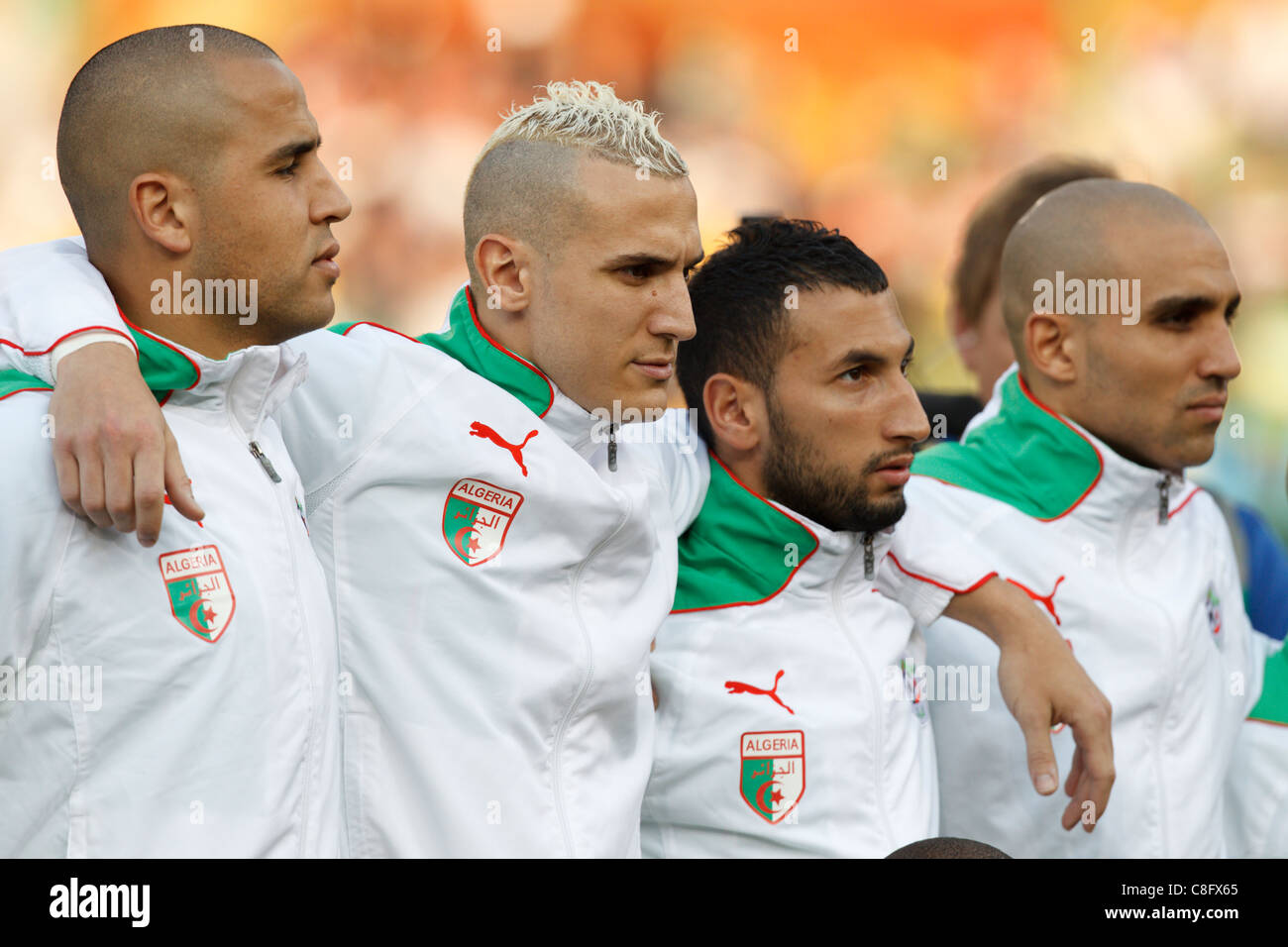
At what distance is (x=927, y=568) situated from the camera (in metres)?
2.54

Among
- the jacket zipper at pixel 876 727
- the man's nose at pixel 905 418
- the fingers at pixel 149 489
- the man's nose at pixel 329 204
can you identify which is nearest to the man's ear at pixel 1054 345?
the man's nose at pixel 905 418

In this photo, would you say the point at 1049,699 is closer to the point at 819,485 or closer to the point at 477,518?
the point at 819,485

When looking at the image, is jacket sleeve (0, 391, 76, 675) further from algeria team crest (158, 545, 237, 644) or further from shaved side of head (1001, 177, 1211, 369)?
shaved side of head (1001, 177, 1211, 369)

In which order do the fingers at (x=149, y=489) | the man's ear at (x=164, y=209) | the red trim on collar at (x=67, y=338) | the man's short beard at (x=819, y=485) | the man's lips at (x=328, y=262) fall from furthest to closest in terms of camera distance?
the man's short beard at (x=819, y=485)
the man's lips at (x=328, y=262)
the man's ear at (x=164, y=209)
the red trim on collar at (x=67, y=338)
the fingers at (x=149, y=489)

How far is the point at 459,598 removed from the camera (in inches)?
82.7

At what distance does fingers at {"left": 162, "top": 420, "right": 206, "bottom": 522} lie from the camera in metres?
1.63

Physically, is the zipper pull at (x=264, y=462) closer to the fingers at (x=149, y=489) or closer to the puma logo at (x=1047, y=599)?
the fingers at (x=149, y=489)

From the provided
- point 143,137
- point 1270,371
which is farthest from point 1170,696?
point 1270,371

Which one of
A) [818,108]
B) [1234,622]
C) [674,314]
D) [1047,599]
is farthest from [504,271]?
[818,108]

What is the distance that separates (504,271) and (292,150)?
43 centimetres

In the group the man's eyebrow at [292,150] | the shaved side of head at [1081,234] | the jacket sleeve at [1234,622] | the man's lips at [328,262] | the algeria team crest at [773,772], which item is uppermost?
the shaved side of head at [1081,234]

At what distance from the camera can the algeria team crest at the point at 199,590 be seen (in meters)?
1.73

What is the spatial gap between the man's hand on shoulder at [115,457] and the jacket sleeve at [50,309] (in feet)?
0.29

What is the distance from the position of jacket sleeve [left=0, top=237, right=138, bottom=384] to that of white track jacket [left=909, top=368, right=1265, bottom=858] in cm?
151
